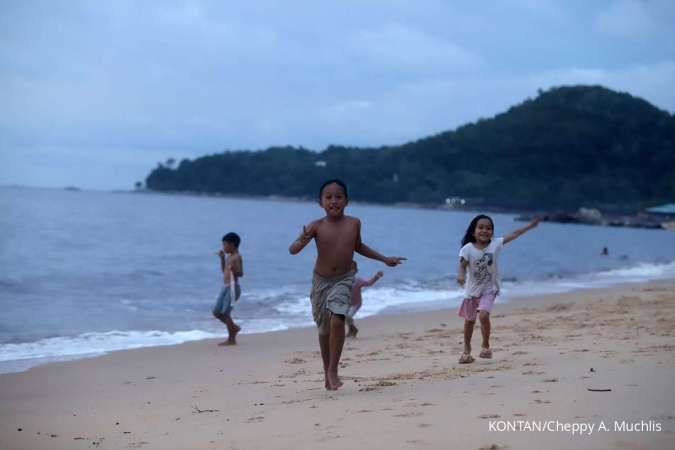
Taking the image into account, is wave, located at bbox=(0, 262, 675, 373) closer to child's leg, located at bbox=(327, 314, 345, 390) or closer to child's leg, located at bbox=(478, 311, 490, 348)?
child's leg, located at bbox=(327, 314, 345, 390)

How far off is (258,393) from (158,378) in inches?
68.5

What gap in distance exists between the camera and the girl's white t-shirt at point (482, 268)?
747cm

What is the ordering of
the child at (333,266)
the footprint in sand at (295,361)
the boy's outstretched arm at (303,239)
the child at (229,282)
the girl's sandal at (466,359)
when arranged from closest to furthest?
the boy's outstretched arm at (303,239), the child at (333,266), the girl's sandal at (466,359), the footprint in sand at (295,361), the child at (229,282)

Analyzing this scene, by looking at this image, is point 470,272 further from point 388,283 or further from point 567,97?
point 567,97

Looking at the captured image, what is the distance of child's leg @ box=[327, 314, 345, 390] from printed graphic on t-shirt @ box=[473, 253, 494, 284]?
6.25 feet

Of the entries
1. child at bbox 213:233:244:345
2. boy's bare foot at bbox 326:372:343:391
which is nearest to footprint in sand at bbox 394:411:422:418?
boy's bare foot at bbox 326:372:343:391

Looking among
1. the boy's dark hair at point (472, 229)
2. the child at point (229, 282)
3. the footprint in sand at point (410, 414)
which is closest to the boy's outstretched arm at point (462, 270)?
the boy's dark hair at point (472, 229)

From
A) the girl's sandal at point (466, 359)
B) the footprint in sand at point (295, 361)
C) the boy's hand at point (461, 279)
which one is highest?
the boy's hand at point (461, 279)

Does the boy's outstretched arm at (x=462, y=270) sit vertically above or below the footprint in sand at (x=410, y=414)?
above

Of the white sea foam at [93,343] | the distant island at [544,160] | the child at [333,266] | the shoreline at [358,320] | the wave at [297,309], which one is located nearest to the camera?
the child at [333,266]

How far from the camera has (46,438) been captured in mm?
5266

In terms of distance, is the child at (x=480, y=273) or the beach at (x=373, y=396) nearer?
the beach at (x=373, y=396)

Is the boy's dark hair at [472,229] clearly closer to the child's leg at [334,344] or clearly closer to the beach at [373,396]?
the beach at [373,396]

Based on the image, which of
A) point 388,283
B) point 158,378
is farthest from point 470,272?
point 388,283
